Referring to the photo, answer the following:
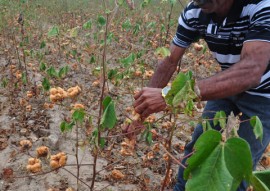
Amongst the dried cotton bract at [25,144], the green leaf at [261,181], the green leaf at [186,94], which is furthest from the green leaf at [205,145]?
the dried cotton bract at [25,144]

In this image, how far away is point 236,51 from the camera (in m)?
2.04

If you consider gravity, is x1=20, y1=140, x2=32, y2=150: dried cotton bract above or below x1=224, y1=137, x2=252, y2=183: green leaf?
below

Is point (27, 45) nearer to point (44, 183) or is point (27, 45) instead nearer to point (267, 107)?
point (44, 183)

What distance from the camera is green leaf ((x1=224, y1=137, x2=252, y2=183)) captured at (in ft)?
2.72

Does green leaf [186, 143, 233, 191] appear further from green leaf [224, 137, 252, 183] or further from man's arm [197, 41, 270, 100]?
man's arm [197, 41, 270, 100]

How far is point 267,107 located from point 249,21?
1.71 feet

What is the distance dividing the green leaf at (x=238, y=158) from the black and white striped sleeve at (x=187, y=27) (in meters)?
1.46

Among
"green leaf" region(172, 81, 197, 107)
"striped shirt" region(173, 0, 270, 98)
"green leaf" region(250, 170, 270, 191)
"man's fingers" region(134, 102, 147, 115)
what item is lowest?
"green leaf" region(250, 170, 270, 191)

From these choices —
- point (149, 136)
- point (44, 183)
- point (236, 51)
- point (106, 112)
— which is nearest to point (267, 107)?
point (236, 51)

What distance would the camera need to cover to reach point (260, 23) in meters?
1.71

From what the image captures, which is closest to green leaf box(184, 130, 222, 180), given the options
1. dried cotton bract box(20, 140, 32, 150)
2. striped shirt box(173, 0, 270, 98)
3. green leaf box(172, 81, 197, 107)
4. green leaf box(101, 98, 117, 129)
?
green leaf box(172, 81, 197, 107)

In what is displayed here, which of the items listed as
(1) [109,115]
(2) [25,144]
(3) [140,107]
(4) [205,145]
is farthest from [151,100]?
(2) [25,144]

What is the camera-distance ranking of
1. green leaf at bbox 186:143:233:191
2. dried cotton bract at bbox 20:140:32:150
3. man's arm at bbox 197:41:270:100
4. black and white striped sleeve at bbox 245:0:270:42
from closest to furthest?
green leaf at bbox 186:143:233:191 → man's arm at bbox 197:41:270:100 → black and white striped sleeve at bbox 245:0:270:42 → dried cotton bract at bbox 20:140:32:150

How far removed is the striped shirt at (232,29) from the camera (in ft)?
5.62
